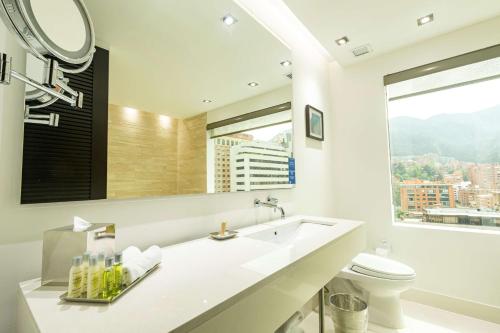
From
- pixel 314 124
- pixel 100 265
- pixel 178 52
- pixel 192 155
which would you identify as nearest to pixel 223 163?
pixel 192 155

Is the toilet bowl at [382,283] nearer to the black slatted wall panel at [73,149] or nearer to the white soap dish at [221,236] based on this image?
the white soap dish at [221,236]

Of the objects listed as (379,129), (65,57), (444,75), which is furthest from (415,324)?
(65,57)

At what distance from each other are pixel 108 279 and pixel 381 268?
178 centimetres

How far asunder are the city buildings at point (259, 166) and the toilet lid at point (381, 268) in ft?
2.66

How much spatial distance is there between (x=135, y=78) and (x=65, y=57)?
0.29m

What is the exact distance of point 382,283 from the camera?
5.19 feet

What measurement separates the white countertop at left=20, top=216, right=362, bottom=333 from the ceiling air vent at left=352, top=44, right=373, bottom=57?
215cm

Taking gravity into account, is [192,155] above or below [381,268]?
above

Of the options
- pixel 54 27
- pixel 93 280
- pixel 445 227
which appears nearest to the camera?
pixel 93 280

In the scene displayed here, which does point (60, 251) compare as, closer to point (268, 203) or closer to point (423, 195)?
point (268, 203)

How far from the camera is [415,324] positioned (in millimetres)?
1755

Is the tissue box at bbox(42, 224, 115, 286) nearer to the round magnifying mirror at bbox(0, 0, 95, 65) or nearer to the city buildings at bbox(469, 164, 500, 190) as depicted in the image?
the round magnifying mirror at bbox(0, 0, 95, 65)

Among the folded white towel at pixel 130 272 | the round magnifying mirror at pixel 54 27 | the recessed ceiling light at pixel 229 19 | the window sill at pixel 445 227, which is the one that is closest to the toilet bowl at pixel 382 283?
the window sill at pixel 445 227

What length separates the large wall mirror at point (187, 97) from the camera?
0.91 m
